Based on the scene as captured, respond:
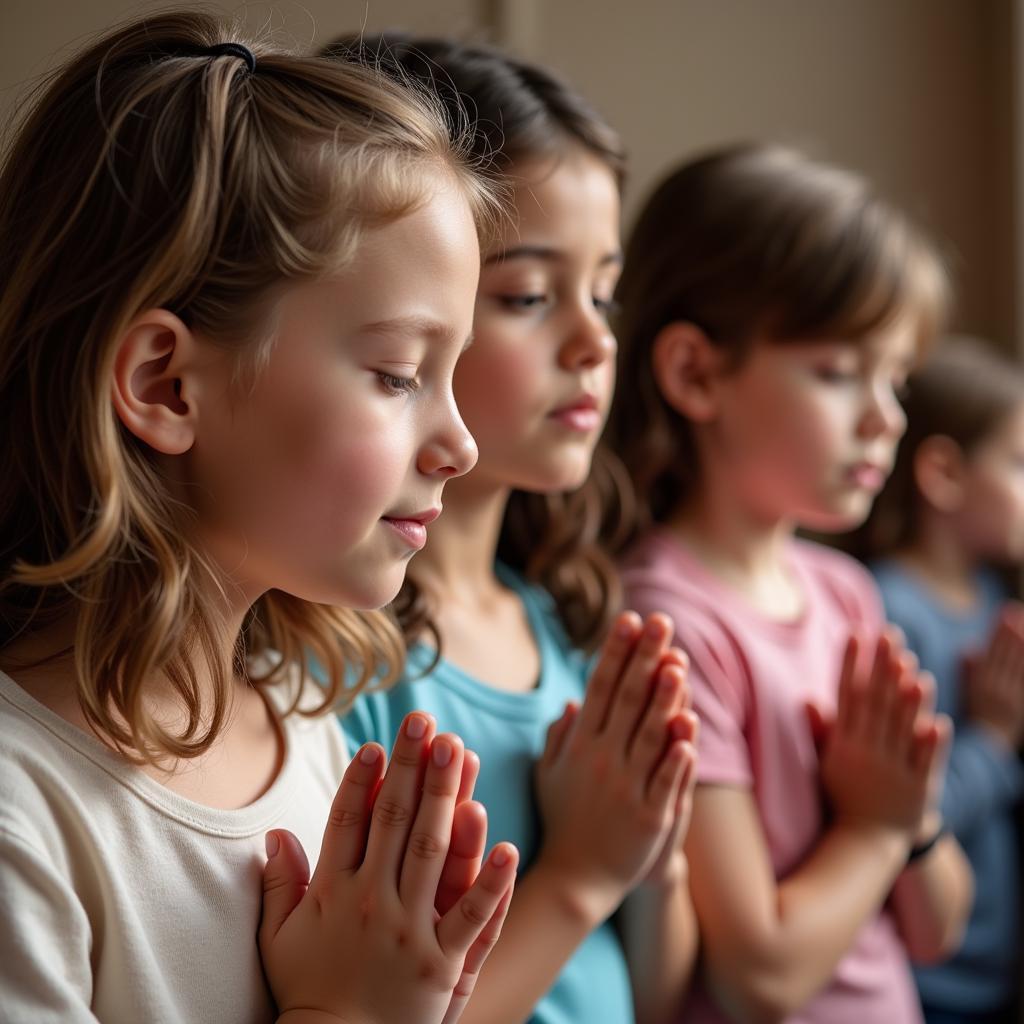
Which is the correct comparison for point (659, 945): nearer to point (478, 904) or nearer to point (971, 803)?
point (478, 904)

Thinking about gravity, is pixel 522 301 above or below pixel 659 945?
above

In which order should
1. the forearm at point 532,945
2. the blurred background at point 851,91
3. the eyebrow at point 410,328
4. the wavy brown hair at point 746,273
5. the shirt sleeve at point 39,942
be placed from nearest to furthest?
the shirt sleeve at point 39,942 → the eyebrow at point 410,328 → the forearm at point 532,945 → the wavy brown hair at point 746,273 → the blurred background at point 851,91

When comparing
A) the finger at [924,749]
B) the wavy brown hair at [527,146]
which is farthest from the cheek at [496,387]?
the finger at [924,749]

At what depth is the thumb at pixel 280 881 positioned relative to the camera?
2.84 feet

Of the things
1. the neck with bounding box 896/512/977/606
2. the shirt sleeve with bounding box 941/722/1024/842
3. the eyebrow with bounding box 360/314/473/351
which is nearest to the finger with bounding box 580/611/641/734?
the eyebrow with bounding box 360/314/473/351

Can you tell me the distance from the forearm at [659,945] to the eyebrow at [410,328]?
0.64 m

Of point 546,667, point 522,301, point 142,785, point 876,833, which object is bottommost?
point 876,833

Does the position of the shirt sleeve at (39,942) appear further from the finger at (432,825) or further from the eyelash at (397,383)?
the eyelash at (397,383)

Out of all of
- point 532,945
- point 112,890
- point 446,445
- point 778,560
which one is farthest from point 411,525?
point 778,560

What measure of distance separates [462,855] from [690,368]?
76 cm

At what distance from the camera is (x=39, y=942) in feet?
2.37

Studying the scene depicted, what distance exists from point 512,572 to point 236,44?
0.67m

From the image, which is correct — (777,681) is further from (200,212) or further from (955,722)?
(200,212)

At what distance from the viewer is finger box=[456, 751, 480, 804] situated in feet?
2.81
